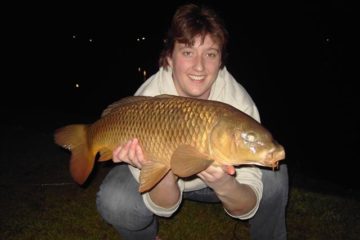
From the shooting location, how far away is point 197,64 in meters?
1.85

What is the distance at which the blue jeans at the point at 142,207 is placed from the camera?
6.24ft

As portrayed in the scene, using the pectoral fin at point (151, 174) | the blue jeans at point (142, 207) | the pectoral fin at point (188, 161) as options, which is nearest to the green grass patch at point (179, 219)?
the blue jeans at point (142, 207)

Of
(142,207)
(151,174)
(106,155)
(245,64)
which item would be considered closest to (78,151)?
(106,155)

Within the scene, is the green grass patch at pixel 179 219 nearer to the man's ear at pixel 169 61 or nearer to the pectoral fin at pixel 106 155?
the pectoral fin at pixel 106 155

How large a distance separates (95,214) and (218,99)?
3.56ft

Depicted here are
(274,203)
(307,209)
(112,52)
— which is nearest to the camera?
(274,203)

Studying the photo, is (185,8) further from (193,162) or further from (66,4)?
(66,4)

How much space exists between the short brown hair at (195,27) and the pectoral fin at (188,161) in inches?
24.5

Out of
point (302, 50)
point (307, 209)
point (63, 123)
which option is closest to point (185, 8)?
point (307, 209)

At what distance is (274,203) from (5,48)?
20.0 m

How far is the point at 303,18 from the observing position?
92.6 feet

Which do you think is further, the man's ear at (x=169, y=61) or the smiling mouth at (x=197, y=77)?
the man's ear at (x=169, y=61)

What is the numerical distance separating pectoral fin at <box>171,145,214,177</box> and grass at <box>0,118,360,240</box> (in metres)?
0.92

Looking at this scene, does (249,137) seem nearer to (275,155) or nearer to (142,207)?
(275,155)
